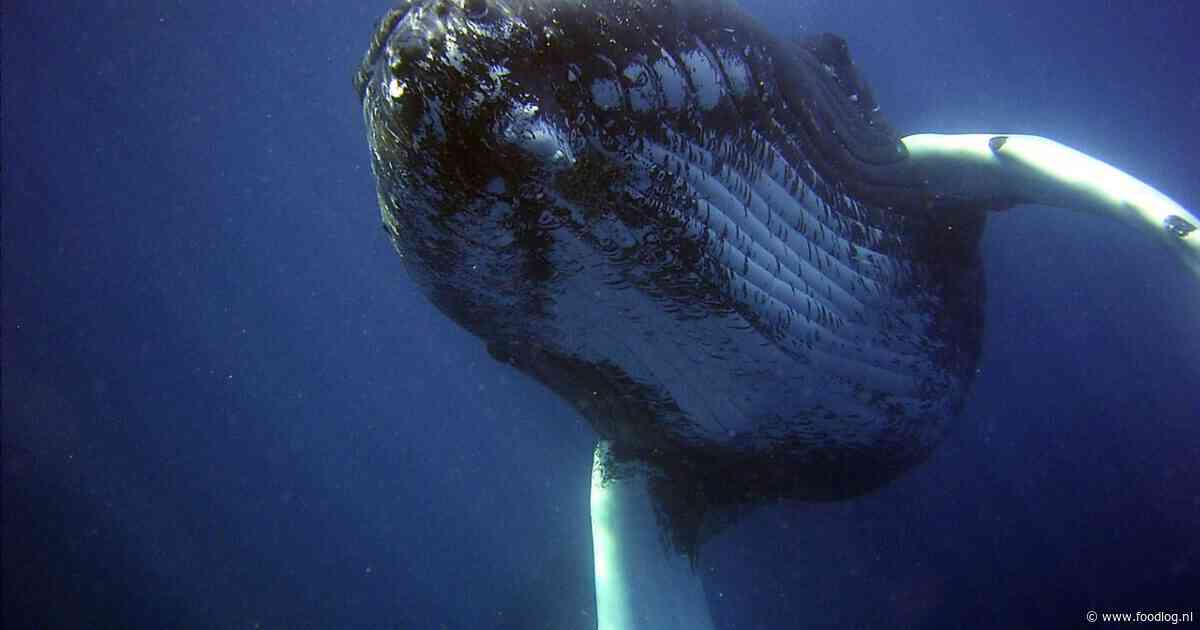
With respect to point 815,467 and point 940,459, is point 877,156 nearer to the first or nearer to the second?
point 815,467

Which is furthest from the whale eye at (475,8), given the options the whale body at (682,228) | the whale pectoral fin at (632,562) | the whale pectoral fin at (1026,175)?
the whale pectoral fin at (632,562)

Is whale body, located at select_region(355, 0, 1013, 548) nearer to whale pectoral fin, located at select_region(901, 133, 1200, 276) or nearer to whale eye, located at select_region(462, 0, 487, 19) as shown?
whale eye, located at select_region(462, 0, 487, 19)

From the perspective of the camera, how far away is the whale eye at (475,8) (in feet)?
5.44

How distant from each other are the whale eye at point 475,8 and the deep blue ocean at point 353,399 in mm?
4134

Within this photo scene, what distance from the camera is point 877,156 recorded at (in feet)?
11.5

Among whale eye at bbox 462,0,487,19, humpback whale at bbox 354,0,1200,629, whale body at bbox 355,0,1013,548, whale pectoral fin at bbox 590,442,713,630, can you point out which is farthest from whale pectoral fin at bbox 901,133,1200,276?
whale eye at bbox 462,0,487,19

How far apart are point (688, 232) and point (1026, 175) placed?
299cm

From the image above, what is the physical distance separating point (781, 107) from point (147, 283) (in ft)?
155

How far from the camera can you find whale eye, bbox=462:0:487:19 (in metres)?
1.66

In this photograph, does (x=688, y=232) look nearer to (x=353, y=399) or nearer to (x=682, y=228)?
(x=682, y=228)

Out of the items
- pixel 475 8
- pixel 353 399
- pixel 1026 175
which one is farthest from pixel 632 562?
pixel 353 399

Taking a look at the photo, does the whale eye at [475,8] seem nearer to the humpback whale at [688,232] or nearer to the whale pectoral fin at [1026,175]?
the humpback whale at [688,232]

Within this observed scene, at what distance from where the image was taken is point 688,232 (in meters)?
2.28

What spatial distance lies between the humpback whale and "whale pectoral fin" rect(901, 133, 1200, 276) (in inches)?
0.6
